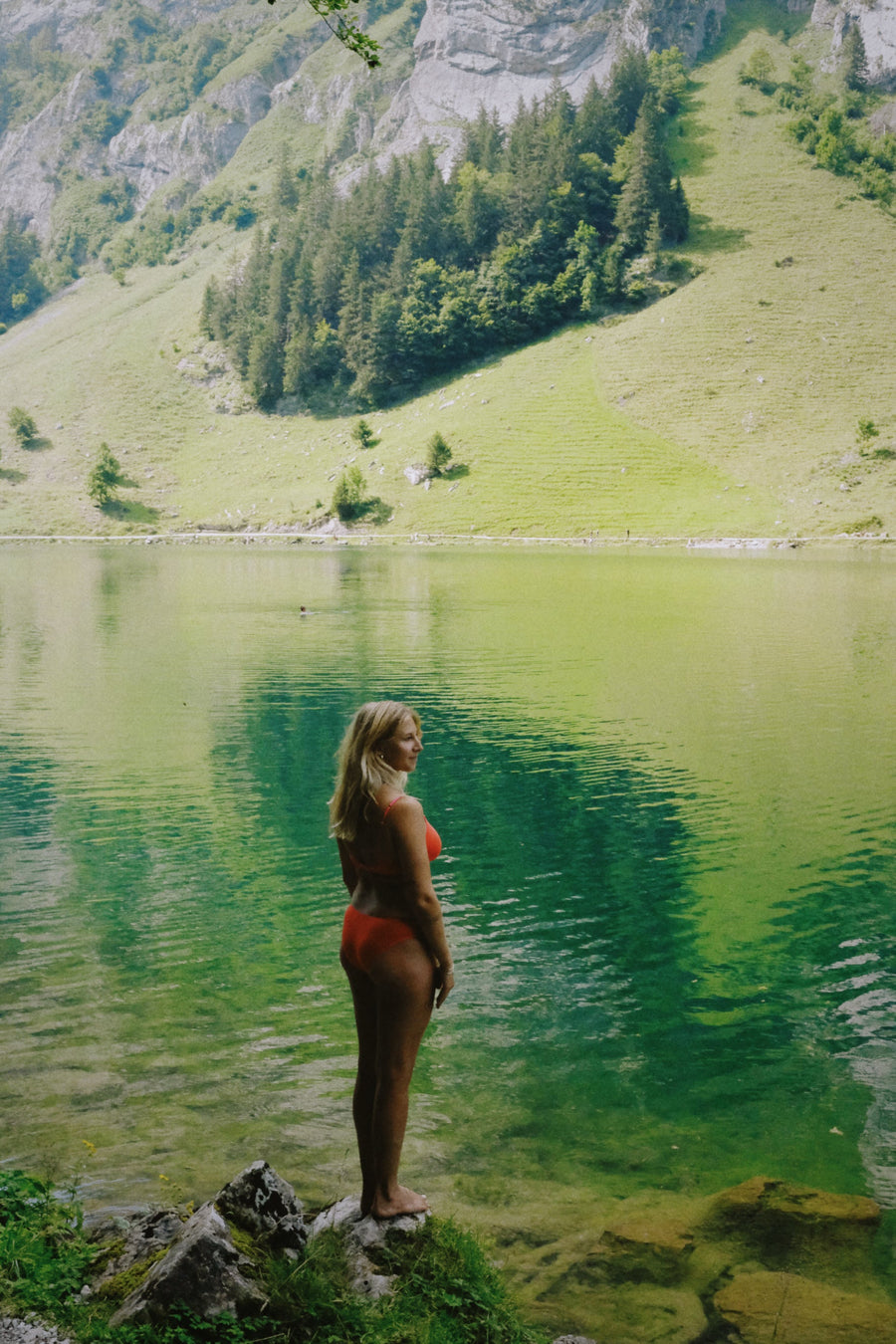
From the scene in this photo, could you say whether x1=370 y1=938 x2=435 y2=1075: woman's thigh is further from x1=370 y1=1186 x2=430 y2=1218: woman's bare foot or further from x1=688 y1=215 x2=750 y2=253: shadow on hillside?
x1=688 y1=215 x2=750 y2=253: shadow on hillside

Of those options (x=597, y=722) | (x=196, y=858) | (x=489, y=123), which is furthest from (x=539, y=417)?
(x=196, y=858)

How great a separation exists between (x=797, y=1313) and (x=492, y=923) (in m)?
6.32

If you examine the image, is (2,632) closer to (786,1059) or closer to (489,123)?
(786,1059)

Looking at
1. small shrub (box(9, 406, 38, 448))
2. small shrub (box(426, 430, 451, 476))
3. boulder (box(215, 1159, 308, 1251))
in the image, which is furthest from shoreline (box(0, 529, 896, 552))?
boulder (box(215, 1159, 308, 1251))

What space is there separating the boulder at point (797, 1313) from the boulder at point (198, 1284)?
278 cm

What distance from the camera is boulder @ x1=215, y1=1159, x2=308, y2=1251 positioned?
17.1 feet

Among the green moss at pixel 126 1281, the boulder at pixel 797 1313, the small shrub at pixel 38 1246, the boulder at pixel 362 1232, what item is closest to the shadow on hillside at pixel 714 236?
the boulder at pixel 797 1313

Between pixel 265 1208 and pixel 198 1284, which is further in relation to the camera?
pixel 265 1208

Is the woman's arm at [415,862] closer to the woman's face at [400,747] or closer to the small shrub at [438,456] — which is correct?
the woman's face at [400,747]

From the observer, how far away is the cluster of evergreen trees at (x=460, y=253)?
14738cm

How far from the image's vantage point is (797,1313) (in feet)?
18.4

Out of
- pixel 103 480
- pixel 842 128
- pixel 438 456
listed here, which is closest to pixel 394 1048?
pixel 438 456

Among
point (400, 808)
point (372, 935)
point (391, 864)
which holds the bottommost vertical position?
point (372, 935)

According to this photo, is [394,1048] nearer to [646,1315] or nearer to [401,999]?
[401,999]
